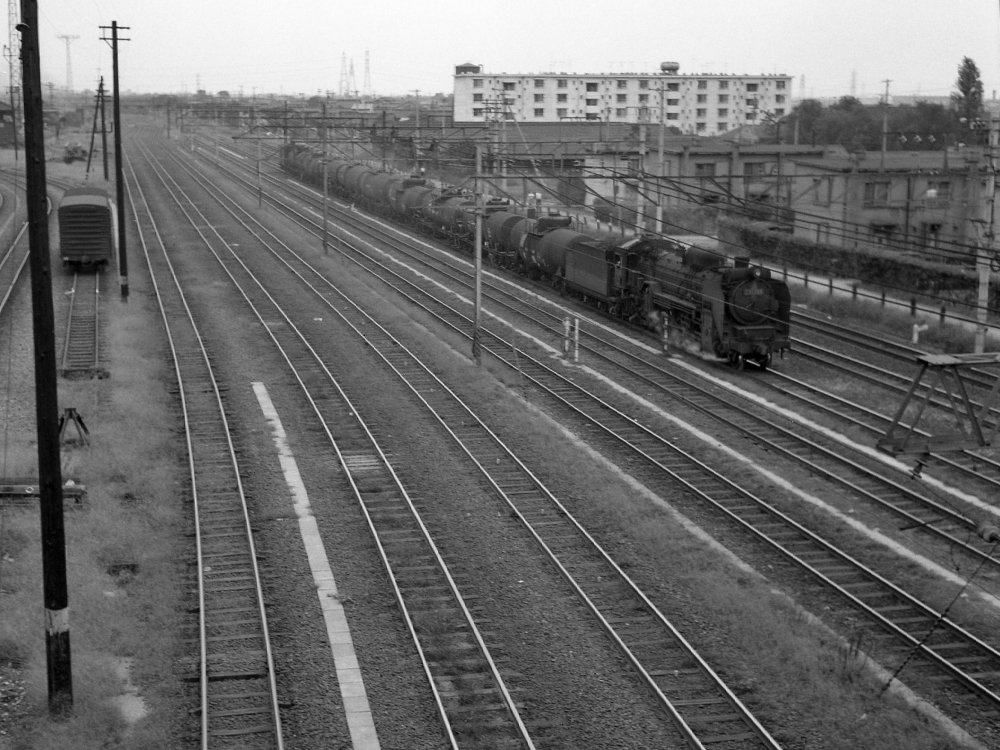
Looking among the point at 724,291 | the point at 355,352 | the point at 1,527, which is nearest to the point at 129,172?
the point at 355,352

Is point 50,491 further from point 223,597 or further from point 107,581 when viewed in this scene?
point 107,581

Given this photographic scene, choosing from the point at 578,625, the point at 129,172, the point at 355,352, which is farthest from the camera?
the point at 129,172

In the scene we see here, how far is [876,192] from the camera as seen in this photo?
171ft

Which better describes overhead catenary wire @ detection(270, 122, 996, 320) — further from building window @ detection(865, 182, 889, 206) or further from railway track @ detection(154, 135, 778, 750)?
railway track @ detection(154, 135, 778, 750)

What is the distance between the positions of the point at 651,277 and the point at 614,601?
751 inches

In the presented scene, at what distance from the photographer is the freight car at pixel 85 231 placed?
38.5 metres

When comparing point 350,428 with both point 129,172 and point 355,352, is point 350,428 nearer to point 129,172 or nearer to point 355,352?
point 355,352

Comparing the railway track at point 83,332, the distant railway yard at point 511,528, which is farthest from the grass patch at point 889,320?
the railway track at point 83,332

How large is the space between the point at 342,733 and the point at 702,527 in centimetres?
780

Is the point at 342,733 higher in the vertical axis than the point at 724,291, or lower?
lower

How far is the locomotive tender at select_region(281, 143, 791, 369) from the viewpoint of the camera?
90.4 ft

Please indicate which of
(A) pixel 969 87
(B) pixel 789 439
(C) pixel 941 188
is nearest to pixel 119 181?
(B) pixel 789 439

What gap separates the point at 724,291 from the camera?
27297mm

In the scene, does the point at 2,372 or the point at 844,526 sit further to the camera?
the point at 2,372
